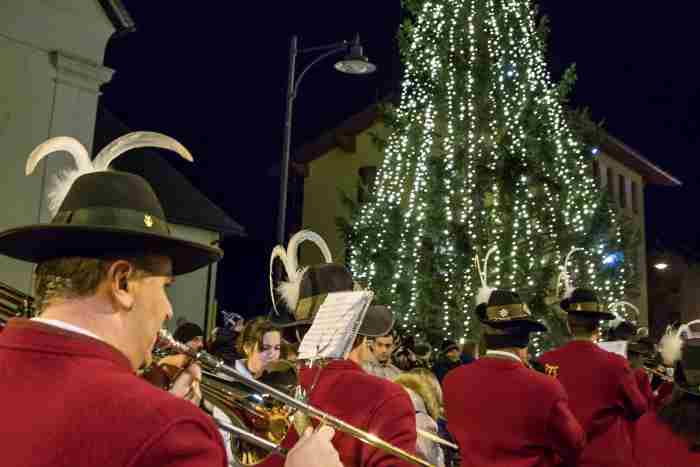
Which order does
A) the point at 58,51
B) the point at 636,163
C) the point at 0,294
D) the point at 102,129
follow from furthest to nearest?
the point at 636,163, the point at 102,129, the point at 58,51, the point at 0,294

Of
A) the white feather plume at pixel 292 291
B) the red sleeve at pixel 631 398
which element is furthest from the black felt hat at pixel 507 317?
the white feather plume at pixel 292 291

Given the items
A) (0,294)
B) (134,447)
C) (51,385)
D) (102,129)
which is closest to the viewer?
(134,447)

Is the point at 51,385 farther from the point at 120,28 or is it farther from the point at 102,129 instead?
the point at 102,129

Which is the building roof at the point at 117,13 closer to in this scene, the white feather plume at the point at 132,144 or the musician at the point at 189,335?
the musician at the point at 189,335

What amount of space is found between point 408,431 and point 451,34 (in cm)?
1606

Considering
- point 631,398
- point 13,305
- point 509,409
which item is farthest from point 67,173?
point 631,398

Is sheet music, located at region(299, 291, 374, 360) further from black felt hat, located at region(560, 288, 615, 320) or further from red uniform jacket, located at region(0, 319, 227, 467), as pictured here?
black felt hat, located at region(560, 288, 615, 320)

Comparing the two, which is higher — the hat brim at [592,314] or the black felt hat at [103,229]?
the black felt hat at [103,229]

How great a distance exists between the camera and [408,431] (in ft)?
11.7

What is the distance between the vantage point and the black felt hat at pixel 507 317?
221 inches

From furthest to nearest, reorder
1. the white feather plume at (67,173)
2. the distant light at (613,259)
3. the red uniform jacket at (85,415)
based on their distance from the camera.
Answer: the distant light at (613,259), the white feather plume at (67,173), the red uniform jacket at (85,415)

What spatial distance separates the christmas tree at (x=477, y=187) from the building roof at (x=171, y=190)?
5229 mm

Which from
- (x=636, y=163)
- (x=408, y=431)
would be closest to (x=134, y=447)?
(x=408, y=431)

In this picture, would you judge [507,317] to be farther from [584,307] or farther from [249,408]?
[249,408]
